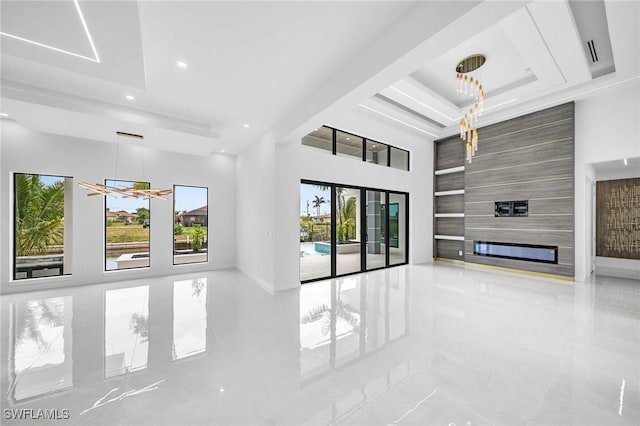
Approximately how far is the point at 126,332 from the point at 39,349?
0.79 m

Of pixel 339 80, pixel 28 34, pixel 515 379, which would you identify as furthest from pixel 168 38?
pixel 515 379

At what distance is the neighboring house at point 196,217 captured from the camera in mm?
7152

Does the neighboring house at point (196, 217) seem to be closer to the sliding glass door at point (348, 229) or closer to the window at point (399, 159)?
the sliding glass door at point (348, 229)

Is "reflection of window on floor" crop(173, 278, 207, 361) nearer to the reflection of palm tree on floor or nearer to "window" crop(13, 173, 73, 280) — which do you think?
the reflection of palm tree on floor

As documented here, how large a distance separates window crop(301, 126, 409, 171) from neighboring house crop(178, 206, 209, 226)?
3.77 meters

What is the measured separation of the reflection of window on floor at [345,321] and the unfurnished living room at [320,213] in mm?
45

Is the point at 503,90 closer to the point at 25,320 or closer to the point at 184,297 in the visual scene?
the point at 184,297

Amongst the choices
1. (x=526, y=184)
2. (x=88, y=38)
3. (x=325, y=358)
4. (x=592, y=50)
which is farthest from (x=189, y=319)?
(x=526, y=184)

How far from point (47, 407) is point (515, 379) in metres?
3.93

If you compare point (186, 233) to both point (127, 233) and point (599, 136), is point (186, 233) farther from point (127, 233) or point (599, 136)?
point (599, 136)

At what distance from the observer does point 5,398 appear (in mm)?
2105

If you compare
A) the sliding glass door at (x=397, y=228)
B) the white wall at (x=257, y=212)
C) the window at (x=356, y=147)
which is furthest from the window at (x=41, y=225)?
the sliding glass door at (x=397, y=228)

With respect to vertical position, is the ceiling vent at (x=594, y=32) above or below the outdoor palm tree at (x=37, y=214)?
above

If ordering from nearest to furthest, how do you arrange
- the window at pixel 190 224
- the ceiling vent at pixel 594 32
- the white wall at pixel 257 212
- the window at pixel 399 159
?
the ceiling vent at pixel 594 32
the white wall at pixel 257 212
the window at pixel 190 224
the window at pixel 399 159
